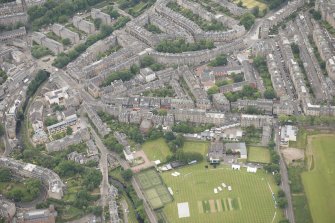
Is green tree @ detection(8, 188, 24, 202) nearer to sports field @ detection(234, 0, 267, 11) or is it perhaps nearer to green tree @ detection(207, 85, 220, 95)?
green tree @ detection(207, 85, 220, 95)

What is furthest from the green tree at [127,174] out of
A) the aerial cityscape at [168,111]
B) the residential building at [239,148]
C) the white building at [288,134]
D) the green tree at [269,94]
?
the green tree at [269,94]

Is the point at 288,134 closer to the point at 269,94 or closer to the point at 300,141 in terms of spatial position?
the point at 300,141

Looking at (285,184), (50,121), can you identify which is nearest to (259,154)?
(285,184)

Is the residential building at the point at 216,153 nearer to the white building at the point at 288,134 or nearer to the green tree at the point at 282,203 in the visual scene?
the white building at the point at 288,134

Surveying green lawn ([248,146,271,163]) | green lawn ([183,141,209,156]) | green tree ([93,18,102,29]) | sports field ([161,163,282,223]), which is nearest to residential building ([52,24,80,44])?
green tree ([93,18,102,29])

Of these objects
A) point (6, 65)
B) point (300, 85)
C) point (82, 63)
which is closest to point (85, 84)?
point (82, 63)
